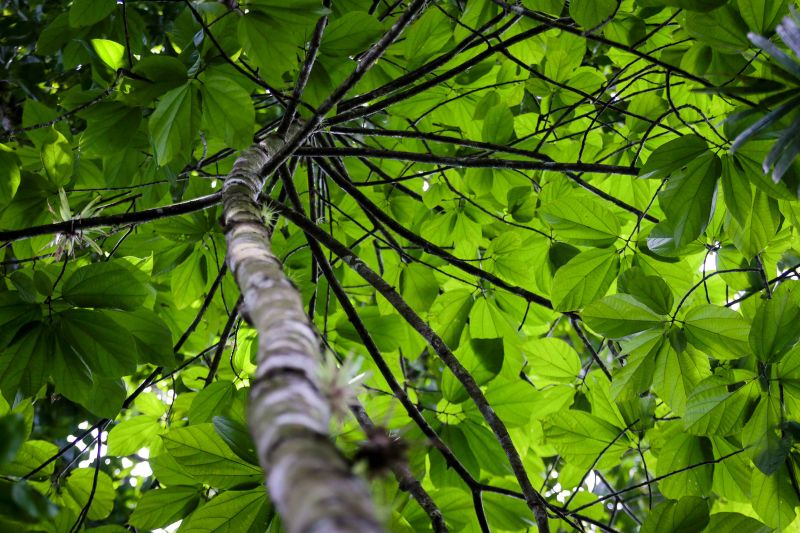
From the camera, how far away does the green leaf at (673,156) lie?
1.29 m

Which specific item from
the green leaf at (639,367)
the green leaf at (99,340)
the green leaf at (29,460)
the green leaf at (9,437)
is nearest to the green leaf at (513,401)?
the green leaf at (639,367)

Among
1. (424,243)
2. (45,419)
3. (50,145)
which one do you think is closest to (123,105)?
(50,145)

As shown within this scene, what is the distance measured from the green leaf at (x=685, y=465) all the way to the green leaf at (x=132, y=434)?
1568 mm

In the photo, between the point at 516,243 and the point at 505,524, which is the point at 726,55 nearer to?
the point at 516,243

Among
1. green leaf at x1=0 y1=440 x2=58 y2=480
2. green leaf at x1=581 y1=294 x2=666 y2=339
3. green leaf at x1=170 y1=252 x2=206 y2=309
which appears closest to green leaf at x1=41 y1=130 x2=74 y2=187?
green leaf at x1=170 y1=252 x2=206 y2=309

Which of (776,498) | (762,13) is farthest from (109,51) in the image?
(776,498)

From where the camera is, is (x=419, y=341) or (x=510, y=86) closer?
(x=419, y=341)

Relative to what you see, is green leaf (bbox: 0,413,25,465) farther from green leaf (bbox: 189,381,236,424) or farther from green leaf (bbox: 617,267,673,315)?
green leaf (bbox: 617,267,673,315)

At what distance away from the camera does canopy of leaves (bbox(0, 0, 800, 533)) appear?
1220 mm

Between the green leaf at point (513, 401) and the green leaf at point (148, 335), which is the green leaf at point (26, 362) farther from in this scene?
the green leaf at point (513, 401)

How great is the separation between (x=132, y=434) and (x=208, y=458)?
0.99 m

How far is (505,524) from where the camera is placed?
5.00 feet

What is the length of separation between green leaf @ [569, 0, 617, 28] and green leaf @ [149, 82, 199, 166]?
0.86 m

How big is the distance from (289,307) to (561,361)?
1.59 meters
